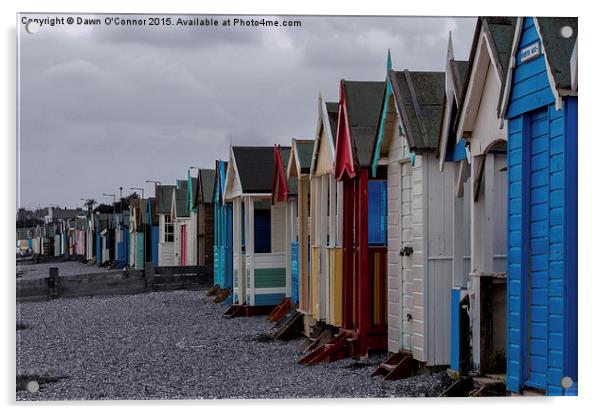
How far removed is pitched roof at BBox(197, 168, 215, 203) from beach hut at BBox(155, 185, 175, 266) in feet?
21.7

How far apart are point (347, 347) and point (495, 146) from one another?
4.19 metres

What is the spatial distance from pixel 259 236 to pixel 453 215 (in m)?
9.73

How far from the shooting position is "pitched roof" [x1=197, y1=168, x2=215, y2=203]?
2636 cm

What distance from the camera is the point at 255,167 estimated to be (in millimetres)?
19703

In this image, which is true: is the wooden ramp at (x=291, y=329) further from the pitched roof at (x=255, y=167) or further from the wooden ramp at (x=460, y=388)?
the wooden ramp at (x=460, y=388)

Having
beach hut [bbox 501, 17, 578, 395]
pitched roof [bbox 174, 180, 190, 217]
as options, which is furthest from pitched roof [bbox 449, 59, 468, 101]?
pitched roof [bbox 174, 180, 190, 217]

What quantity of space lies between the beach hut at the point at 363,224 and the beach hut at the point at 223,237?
8889 mm

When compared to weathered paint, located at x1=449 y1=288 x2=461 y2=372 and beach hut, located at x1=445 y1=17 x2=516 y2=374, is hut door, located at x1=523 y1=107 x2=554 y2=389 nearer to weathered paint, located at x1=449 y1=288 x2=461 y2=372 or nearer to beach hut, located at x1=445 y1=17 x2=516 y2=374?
beach hut, located at x1=445 y1=17 x2=516 y2=374

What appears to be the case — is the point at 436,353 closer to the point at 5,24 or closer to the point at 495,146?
the point at 495,146

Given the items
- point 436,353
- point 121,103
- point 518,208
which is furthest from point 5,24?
point 436,353

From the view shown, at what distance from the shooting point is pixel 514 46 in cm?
819

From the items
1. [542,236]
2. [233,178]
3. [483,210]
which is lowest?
[542,236]

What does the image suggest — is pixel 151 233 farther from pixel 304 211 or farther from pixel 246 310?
pixel 304 211

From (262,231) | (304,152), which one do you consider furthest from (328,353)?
(262,231)
